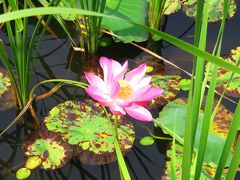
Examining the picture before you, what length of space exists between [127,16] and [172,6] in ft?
0.81

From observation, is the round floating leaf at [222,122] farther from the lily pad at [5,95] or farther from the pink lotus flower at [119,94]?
the lily pad at [5,95]

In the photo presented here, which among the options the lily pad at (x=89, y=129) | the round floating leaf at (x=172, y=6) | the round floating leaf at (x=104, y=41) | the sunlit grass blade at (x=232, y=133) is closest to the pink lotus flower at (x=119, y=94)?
the sunlit grass blade at (x=232, y=133)

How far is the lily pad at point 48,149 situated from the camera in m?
1.18

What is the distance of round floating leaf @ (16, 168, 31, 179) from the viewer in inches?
45.6

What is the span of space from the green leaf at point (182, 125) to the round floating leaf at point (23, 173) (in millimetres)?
389

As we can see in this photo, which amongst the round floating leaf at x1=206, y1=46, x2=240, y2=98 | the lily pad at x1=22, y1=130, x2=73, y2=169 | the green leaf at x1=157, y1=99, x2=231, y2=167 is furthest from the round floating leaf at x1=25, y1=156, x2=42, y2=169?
the round floating leaf at x1=206, y1=46, x2=240, y2=98

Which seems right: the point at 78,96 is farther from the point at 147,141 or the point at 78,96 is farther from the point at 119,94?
the point at 119,94

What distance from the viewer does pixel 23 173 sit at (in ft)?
3.82

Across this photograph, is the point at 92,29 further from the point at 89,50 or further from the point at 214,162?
the point at 214,162

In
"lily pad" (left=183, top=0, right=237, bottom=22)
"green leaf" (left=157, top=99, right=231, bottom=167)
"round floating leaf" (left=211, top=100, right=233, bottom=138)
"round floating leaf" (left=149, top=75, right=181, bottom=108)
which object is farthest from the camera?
"lily pad" (left=183, top=0, right=237, bottom=22)

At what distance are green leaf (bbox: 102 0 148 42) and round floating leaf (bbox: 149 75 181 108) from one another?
17 cm

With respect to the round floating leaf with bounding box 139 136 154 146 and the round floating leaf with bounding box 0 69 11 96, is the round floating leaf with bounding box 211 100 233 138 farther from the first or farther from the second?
the round floating leaf with bounding box 0 69 11 96

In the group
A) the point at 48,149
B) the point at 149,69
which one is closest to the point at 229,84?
the point at 149,69

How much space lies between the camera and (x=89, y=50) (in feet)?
4.96
